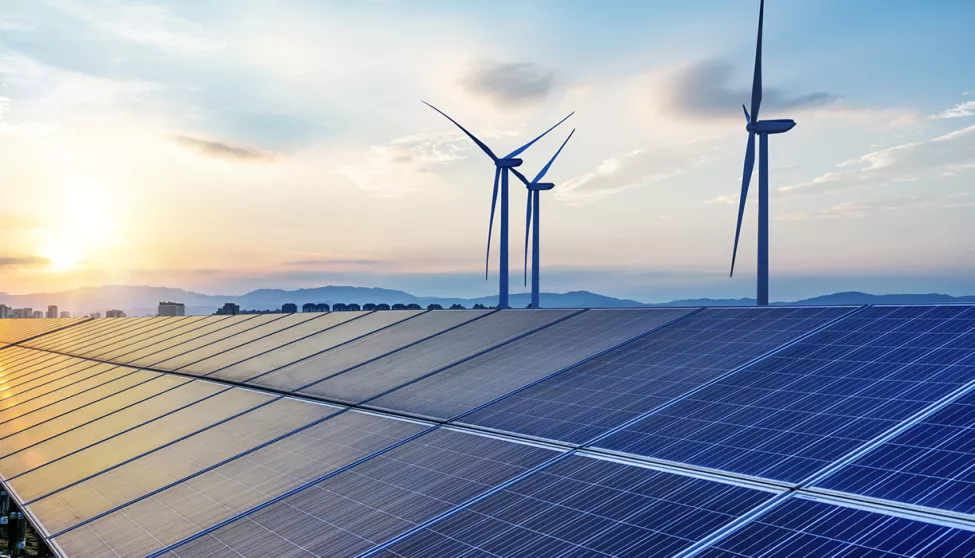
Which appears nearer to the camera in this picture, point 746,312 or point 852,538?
point 852,538

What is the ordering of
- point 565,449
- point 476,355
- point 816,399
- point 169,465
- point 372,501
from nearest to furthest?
1. point 816,399
2. point 372,501
3. point 565,449
4. point 169,465
5. point 476,355

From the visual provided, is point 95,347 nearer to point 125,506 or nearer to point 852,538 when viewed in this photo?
point 125,506

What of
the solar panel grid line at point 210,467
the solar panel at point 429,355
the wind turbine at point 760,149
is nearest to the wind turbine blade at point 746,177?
the wind turbine at point 760,149

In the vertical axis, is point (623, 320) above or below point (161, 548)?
above

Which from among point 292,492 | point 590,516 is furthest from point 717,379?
point 292,492

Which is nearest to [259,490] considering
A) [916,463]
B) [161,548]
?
[161,548]

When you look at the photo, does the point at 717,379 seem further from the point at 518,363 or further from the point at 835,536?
the point at 835,536
